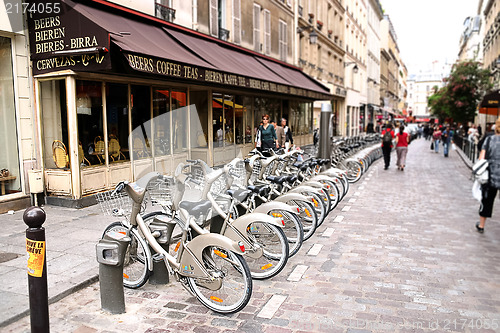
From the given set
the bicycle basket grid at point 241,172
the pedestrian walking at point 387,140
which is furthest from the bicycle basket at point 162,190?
the pedestrian walking at point 387,140

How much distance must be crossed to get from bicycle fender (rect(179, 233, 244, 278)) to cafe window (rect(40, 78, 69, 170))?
523 centimetres

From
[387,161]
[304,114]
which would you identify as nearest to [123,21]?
[387,161]

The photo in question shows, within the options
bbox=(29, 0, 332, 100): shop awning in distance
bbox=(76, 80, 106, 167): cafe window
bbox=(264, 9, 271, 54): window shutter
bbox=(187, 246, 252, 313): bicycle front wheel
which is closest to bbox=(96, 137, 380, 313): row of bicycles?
bbox=(187, 246, 252, 313): bicycle front wheel

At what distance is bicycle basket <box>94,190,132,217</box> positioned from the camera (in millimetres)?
3939

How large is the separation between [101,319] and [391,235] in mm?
4559

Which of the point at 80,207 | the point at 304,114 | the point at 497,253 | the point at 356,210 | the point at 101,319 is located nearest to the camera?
the point at 101,319

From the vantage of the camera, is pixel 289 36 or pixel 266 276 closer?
pixel 266 276

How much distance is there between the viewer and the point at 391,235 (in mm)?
6566

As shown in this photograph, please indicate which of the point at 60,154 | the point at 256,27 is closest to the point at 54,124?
the point at 60,154

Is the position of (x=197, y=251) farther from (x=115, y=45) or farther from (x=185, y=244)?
(x=115, y=45)

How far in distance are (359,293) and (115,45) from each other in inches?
221

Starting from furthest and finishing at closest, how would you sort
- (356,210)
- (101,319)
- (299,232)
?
(356,210) < (299,232) < (101,319)

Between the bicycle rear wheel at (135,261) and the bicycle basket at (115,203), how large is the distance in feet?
0.73

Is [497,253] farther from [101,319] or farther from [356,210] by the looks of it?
[101,319]
